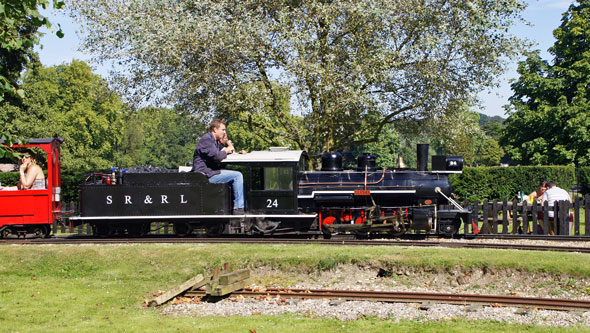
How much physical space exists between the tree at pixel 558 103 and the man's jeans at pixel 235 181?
1046 inches

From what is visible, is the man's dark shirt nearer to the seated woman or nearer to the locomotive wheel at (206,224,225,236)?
the locomotive wheel at (206,224,225,236)

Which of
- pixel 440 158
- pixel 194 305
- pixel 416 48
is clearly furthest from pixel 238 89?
pixel 194 305

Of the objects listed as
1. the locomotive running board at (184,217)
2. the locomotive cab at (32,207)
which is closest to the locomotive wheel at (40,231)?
the locomotive cab at (32,207)

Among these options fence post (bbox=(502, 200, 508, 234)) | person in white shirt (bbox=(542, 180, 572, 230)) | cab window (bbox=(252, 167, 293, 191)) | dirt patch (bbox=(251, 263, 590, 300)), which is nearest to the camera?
dirt patch (bbox=(251, 263, 590, 300))

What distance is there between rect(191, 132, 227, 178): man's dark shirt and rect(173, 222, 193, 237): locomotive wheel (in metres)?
1.60

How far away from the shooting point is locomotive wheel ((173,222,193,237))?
16.2 meters

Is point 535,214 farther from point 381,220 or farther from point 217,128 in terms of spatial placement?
point 217,128

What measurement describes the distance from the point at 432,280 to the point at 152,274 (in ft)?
19.2

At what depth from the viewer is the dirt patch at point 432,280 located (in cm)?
A: 1091

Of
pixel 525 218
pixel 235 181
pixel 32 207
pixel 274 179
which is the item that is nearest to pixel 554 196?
pixel 525 218

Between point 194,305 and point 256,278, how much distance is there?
1.83m

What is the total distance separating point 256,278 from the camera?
12086mm

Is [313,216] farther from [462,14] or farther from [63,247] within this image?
[462,14]

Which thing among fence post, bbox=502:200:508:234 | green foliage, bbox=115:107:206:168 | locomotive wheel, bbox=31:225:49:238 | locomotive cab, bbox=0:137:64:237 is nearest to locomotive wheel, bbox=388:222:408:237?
fence post, bbox=502:200:508:234
